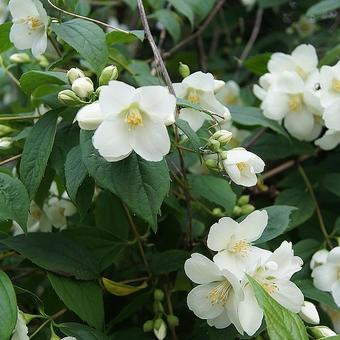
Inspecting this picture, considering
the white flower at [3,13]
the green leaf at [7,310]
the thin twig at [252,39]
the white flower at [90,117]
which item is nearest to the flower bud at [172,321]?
the green leaf at [7,310]

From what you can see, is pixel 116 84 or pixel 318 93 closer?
pixel 116 84

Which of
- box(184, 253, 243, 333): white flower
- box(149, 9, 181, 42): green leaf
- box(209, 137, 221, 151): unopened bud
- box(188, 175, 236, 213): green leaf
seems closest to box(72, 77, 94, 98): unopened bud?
box(209, 137, 221, 151): unopened bud

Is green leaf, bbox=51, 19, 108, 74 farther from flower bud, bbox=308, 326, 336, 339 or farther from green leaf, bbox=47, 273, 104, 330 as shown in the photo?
flower bud, bbox=308, 326, 336, 339

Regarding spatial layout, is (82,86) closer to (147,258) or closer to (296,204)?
(147,258)

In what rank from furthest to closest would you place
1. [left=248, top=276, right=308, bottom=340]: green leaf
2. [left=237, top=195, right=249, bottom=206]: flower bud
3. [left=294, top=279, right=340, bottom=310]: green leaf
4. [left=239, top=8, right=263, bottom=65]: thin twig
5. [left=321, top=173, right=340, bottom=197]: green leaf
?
[left=239, top=8, right=263, bottom=65]: thin twig
[left=321, top=173, right=340, bottom=197]: green leaf
[left=237, top=195, right=249, bottom=206]: flower bud
[left=294, top=279, right=340, bottom=310]: green leaf
[left=248, top=276, right=308, bottom=340]: green leaf

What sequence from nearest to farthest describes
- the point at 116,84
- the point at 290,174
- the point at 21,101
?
the point at 116,84 → the point at 290,174 → the point at 21,101

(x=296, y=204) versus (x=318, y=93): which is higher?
(x=318, y=93)

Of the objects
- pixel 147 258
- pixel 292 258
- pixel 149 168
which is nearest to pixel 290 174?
pixel 147 258
